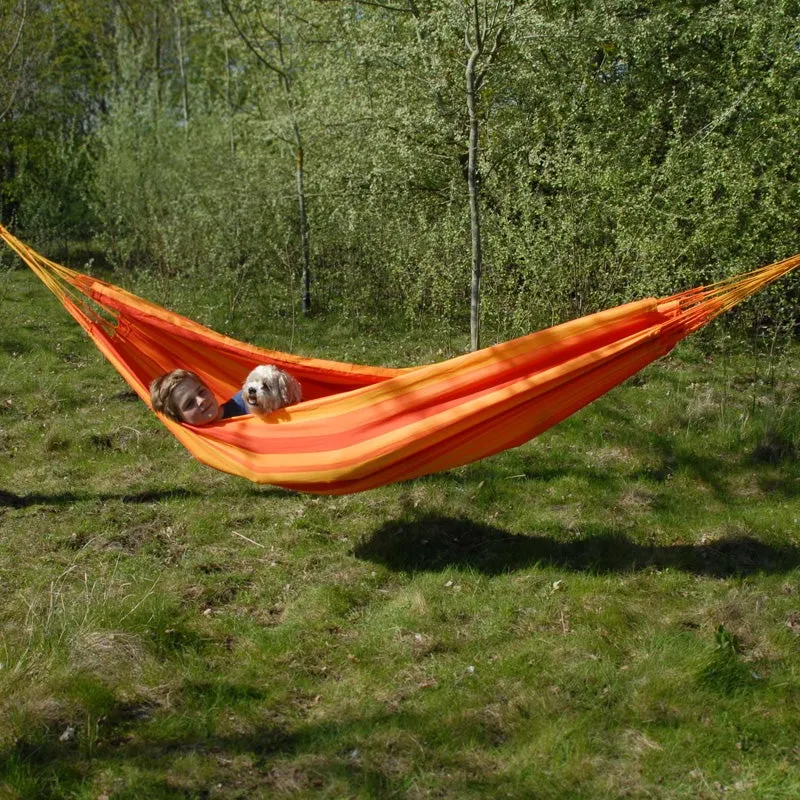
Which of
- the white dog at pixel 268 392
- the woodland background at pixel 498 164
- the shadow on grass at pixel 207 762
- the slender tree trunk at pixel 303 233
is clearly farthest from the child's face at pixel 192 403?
the slender tree trunk at pixel 303 233

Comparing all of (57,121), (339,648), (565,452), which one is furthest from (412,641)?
(57,121)

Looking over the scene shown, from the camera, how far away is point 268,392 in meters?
3.71

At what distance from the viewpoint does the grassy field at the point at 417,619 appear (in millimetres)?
2443

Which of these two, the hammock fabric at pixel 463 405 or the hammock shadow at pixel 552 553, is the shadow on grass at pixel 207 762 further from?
the hammock shadow at pixel 552 553

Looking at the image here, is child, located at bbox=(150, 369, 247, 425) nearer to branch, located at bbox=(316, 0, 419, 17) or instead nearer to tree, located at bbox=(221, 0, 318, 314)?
tree, located at bbox=(221, 0, 318, 314)

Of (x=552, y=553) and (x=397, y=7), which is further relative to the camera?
(x=397, y=7)

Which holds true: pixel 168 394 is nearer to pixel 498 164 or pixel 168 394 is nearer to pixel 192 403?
pixel 192 403

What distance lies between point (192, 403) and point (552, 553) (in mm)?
1786

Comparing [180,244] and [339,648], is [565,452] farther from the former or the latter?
[180,244]

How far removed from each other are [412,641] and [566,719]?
694 mm

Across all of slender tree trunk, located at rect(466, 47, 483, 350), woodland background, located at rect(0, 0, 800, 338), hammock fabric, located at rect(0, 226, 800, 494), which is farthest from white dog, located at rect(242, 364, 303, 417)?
woodland background, located at rect(0, 0, 800, 338)

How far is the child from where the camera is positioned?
12.5 ft

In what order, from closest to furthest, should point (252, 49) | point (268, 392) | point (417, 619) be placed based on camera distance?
1. point (417, 619)
2. point (268, 392)
3. point (252, 49)

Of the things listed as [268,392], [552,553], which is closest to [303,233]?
[268,392]
